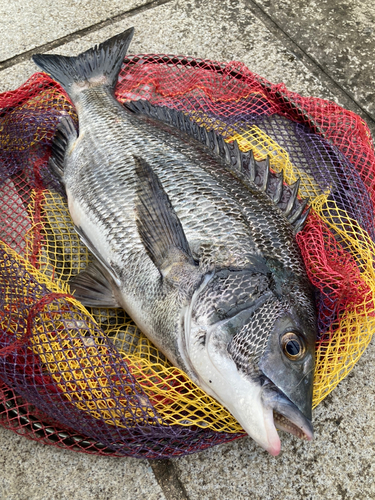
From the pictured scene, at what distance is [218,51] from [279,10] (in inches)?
28.3

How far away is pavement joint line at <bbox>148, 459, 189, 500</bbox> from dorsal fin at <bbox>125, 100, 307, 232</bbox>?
1181 millimetres

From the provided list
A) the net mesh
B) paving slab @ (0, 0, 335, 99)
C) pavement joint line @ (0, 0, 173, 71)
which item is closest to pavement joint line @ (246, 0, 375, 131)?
paving slab @ (0, 0, 335, 99)

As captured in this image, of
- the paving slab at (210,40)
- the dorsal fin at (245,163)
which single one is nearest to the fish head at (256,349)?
the dorsal fin at (245,163)

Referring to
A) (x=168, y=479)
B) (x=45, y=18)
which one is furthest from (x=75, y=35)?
(x=168, y=479)

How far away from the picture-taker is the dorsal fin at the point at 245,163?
2.13 meters

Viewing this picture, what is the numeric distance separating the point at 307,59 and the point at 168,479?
3.01 meters

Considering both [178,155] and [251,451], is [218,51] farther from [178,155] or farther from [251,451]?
[251,451]

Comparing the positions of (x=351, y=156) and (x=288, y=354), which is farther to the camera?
(x=351, y=156)

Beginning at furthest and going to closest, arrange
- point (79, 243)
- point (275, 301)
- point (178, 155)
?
point (79, 243) → point (178, 155) → point (275, 301)

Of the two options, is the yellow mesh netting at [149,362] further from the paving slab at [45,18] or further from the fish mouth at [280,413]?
the paving slab at [45,18]

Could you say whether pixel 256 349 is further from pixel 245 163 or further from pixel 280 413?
pixel 245 163

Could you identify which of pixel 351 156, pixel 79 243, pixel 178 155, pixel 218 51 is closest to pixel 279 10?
pixel 218 51

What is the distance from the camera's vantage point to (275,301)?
1.71m

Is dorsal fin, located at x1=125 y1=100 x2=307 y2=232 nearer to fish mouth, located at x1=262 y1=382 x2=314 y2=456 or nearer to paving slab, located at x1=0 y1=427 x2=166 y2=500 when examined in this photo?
fish mouth, located at x1=262 y1=382 x2=314 y2=456
